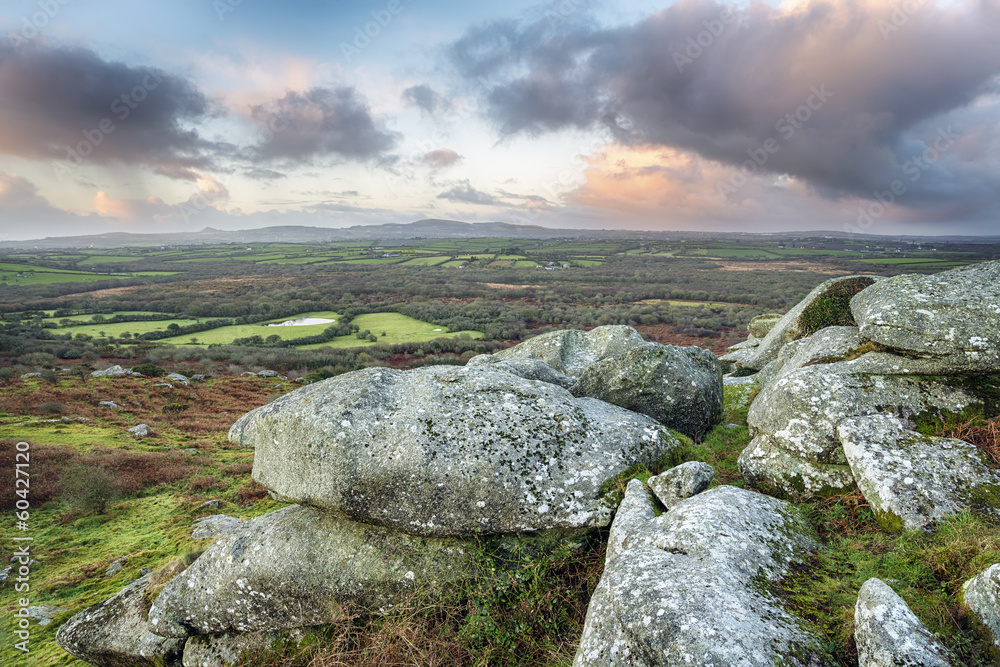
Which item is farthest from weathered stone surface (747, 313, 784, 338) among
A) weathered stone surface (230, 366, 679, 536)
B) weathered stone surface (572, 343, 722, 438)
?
weathered stone surface (230, 366, 679, 536)

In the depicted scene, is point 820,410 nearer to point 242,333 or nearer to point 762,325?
point 762,325

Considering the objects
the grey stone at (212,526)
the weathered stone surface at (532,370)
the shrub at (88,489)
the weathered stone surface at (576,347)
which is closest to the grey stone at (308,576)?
the grey stone at (212,526)

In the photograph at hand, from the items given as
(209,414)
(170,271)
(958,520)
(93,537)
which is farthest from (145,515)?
(170,271)

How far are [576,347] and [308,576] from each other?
12.9 meters

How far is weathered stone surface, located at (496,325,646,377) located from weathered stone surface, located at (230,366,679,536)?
843 cm

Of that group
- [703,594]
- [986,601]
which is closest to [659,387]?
[703,594]

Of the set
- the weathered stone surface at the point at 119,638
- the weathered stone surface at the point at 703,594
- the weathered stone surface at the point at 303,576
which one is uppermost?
the weathered stone surface at the point at 703,594

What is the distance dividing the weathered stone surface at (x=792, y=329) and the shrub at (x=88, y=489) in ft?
78.9

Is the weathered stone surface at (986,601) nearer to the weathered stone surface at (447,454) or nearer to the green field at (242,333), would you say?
the weathered stone surface at (447,454)

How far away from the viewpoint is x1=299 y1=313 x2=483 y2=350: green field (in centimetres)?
5650

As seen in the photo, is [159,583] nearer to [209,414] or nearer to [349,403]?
[349,403]

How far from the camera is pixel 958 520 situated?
5.26 m

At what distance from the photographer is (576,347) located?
1797 cm

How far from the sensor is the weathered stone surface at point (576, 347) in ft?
55.8
